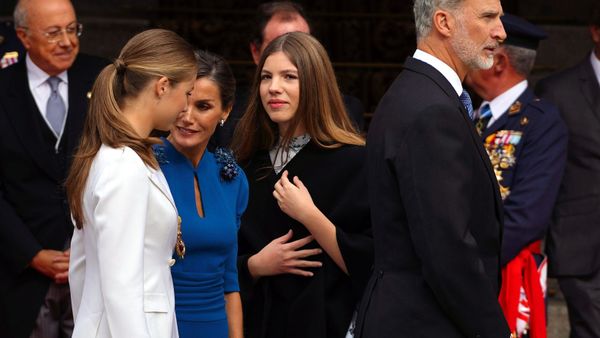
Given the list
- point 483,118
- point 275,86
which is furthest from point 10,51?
point 483,118

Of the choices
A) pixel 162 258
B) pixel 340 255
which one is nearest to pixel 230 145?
pixel 340 255

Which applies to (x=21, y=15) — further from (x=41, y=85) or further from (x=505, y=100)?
(x=505, y=100)

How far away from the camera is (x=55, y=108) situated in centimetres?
489

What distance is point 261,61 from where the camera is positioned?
13.7ft

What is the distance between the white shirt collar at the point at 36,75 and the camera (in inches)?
195

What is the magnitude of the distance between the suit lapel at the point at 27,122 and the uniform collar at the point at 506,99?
6.49 feet

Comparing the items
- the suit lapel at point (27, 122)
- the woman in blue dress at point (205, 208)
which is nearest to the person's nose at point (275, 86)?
the woman in blue dress at point (205, 208)

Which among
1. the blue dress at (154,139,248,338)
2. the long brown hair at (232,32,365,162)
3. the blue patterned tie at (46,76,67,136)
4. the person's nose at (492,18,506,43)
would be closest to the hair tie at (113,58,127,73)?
the blue dress at (154,139,248,338)

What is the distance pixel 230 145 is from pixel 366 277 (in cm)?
74

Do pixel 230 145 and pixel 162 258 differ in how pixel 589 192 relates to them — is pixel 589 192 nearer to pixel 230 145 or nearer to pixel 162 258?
pixel 230 145

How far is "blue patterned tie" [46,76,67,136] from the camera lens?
485cm

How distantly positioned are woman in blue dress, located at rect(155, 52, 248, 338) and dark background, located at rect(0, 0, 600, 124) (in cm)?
253

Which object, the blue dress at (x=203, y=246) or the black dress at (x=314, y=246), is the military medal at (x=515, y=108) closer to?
the black dress at (x=314, y=246)

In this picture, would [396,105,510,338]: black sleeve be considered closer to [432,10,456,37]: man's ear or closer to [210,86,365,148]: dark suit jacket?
[432,10,456,37]: man's ear
